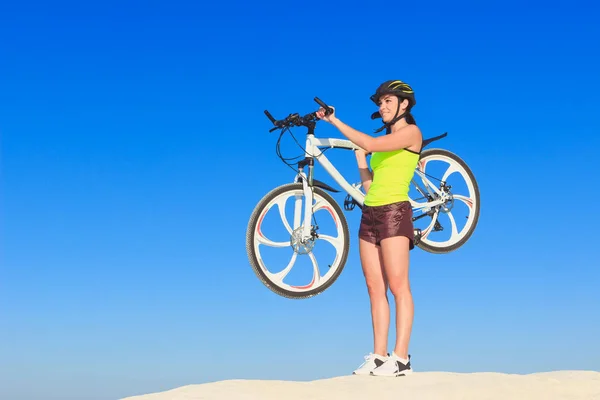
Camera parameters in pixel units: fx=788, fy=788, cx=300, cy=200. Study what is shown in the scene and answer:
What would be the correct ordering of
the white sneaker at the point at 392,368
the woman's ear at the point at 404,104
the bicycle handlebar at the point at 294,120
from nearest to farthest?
the white sneaker at the point at 392,368, the woman's ear at the point at 404,104, the bicycle handlebar at the point at 294,120

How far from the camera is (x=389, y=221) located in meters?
8.16

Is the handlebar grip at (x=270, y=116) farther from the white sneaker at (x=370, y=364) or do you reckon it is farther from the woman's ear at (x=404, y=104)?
the white sneaker at (x=370, y=364)

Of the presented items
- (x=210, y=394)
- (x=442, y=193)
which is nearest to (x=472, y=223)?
(x=442, y=193)

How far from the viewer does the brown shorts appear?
8156 mm

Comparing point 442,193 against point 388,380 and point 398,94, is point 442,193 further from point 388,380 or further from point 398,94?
point 388,380

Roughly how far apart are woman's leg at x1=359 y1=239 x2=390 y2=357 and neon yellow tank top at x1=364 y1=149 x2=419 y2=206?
1.72 ft

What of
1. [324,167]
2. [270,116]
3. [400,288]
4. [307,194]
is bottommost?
[400,288]

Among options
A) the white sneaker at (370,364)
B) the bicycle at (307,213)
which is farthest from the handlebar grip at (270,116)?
the white sneaker at (370,364)

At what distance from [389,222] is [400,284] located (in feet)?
2.16

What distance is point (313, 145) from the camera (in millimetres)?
9133

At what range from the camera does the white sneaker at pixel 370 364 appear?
8141 mm

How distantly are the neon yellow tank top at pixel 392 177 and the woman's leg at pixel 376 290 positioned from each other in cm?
52

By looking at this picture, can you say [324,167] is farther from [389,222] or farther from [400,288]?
[400,288]

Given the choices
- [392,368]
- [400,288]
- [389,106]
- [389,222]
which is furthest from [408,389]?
[389,106]
